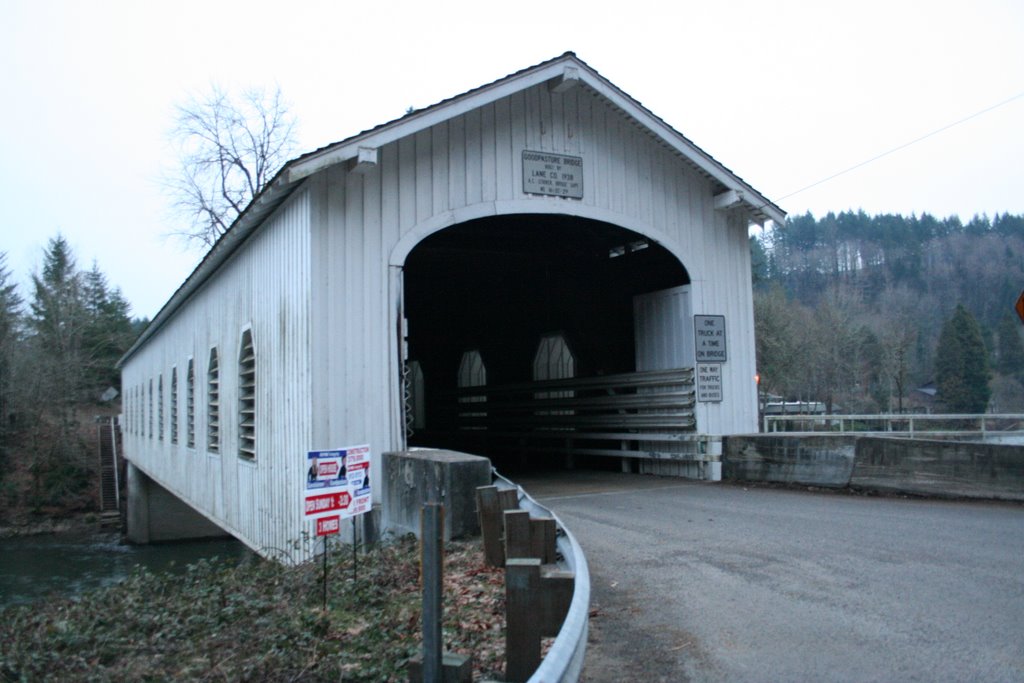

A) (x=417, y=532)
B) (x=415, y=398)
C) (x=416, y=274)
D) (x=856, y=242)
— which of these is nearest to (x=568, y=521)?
(x=417, y=532)

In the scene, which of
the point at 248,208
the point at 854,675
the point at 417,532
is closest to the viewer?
the point at 854,675

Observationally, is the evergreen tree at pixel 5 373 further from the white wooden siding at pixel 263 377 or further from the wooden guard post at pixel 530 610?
the wooden guard post at pixel 530 610

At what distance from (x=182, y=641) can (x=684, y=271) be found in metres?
9.27

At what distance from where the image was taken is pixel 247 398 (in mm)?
13453

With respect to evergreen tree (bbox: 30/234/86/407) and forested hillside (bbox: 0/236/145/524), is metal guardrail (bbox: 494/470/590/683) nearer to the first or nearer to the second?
forested hillside (bbox: 0/236/145/524)

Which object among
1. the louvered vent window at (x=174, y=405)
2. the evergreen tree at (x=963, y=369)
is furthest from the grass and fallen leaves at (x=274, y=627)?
the evergreen tree at (x=963, y=369)

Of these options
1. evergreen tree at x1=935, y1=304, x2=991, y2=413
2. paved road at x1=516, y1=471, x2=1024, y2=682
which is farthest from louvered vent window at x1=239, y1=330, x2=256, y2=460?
evergreen tree at x1=935, y1=304, x2=991, y2=413

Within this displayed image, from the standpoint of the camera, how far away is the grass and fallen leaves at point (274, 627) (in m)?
5.08

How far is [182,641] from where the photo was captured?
21.1ft

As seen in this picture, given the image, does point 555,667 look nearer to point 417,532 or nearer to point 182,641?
point 182,641

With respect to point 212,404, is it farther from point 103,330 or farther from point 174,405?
point 103,330

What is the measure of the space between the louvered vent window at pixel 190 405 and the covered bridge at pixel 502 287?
0.12 meters

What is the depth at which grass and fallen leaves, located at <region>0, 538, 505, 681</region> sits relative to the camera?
5.08m

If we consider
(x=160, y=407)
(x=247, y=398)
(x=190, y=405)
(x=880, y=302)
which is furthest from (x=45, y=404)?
(x=880, y=302)
